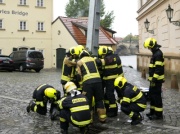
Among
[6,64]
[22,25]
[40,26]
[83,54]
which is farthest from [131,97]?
[40,26]

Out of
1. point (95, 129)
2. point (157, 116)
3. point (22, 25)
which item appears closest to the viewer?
point (95, 129)

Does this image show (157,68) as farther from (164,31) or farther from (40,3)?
(40,3)

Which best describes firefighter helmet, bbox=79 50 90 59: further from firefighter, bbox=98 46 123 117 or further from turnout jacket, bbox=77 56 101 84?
firefighter, bbox=98 46 123 117

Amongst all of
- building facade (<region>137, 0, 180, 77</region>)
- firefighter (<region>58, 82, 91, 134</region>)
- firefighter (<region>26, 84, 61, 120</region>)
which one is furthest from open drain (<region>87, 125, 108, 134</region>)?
building facade (<region>137, 0, 180, 77</region>)

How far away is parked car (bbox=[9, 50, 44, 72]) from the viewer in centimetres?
2595

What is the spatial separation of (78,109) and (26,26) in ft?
97.7

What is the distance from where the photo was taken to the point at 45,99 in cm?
854

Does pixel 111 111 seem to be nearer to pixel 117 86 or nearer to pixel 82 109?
pixel 117 86

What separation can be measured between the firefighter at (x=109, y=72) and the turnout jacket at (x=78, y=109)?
1.91 meters

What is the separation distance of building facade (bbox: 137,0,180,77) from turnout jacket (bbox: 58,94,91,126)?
1378cm

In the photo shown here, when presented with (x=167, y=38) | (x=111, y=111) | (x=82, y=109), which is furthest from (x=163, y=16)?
(x=82, y=109)

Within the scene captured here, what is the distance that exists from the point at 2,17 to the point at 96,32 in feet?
85.0

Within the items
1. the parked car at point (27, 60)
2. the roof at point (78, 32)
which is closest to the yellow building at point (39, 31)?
the roof at point (78, 32)

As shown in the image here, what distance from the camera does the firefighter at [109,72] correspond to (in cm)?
826
